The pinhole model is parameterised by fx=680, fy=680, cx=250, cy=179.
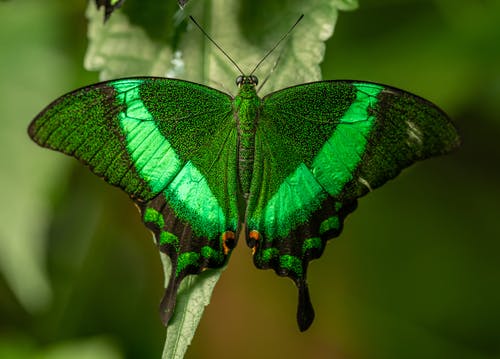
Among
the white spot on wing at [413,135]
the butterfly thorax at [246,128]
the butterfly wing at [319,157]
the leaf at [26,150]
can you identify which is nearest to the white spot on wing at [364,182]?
the butterfly wing at [319,157]

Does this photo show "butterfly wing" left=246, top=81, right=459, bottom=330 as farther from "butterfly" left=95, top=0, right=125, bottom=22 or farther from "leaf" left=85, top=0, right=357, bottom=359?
"butterfly" left=95, top=0, right=125, bottom=22

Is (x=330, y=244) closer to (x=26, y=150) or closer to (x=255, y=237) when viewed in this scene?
(x=255, y=237)

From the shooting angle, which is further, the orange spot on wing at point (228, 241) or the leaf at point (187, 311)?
the orange spot on wing at point (228, 241)

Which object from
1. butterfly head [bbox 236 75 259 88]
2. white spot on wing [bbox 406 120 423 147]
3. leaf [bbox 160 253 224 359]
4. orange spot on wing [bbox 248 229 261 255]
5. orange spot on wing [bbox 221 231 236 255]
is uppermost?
butterfly head [bbox 236 75 259 88]

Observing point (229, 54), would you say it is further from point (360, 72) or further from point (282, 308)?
point (282, 308)

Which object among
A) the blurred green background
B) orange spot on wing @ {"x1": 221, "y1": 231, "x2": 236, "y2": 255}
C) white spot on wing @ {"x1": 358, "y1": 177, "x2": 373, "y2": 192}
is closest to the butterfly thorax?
orange spot on wing @ {"x1": 221, "y1": 231, "x2": 236, "y2": 255}

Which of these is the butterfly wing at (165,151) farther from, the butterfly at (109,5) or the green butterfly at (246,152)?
the butterfly at (109,5)

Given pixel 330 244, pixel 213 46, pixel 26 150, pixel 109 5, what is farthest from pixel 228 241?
pixel 330 244
